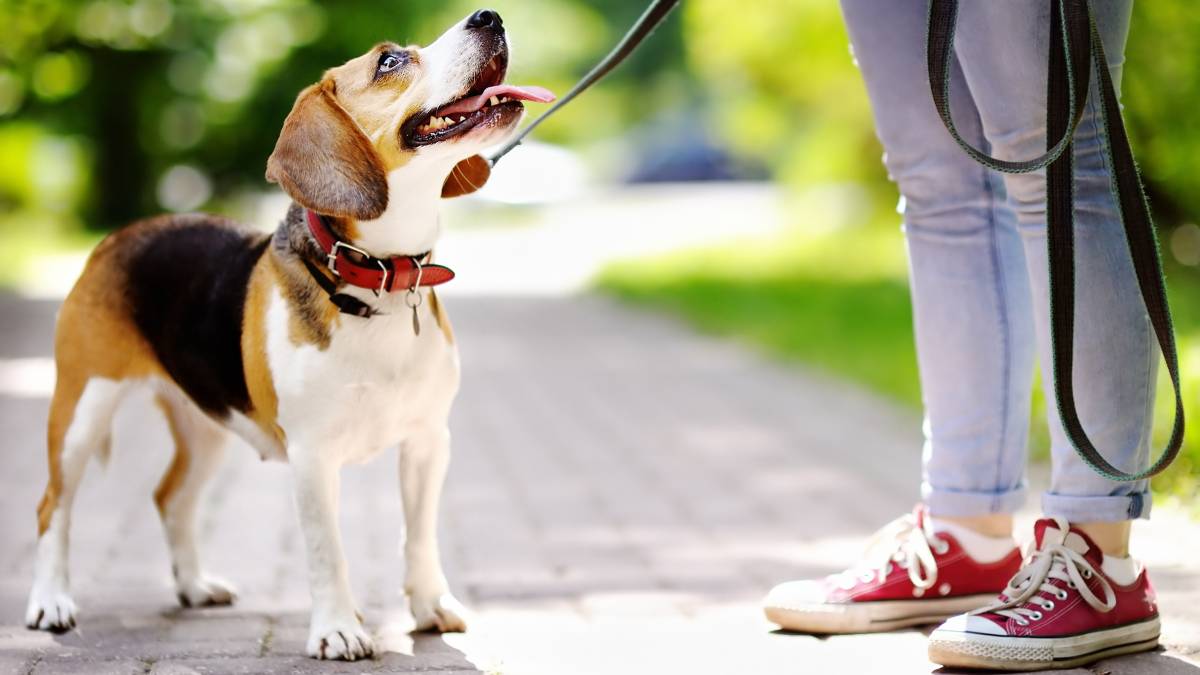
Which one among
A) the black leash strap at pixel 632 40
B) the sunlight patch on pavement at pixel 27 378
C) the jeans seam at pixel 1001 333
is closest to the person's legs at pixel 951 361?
the jeans seam at pixel 1001 333

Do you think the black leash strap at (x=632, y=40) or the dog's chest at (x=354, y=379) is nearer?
the dog's chest at (x=354, y=379)

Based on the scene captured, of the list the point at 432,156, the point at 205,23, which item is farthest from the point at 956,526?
the point at 205,23

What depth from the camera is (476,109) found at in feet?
10.9

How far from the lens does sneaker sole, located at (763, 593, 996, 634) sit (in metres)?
3.41

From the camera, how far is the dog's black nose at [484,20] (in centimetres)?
339

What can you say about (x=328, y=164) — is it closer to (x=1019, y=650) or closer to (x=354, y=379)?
(x=354, y=379)

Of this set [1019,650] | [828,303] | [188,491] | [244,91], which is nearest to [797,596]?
[1019,650]

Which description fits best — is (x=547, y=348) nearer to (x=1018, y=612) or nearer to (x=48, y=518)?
(x=48, y=518)

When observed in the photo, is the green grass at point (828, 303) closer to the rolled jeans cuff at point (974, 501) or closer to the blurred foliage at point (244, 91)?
the blurred foliage at point (244, 91)

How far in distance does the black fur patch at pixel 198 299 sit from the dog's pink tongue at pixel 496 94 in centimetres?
68

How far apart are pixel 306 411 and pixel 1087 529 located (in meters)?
1.73

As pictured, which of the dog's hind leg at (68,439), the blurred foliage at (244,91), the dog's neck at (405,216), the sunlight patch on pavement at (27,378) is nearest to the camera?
the dog's neck at (405,216)

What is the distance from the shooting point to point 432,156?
331 centimetres

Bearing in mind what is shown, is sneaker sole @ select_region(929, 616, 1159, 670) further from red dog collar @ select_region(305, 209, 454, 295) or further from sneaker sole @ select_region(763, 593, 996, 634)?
red dog collar @ select_region(305, 209, 454, 295)
